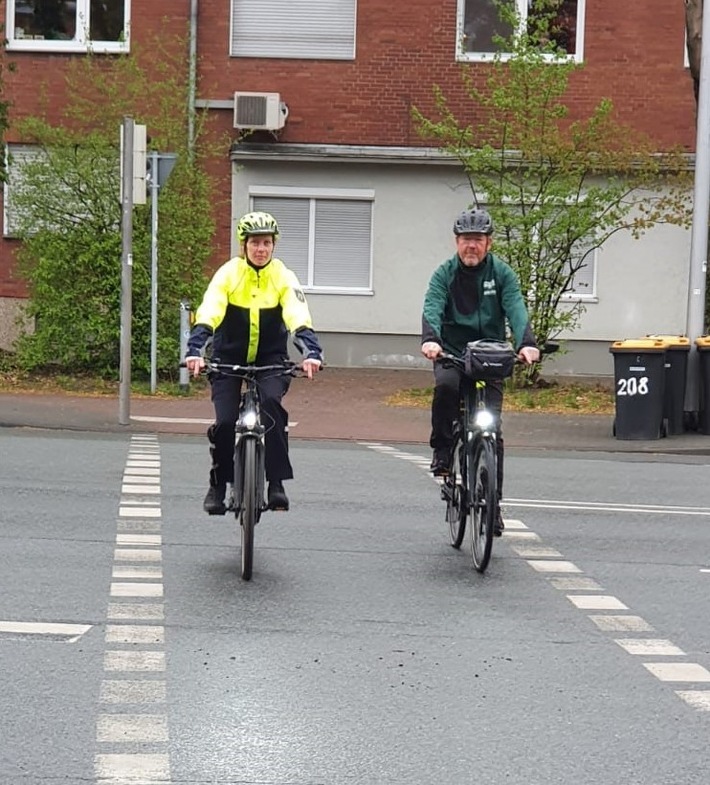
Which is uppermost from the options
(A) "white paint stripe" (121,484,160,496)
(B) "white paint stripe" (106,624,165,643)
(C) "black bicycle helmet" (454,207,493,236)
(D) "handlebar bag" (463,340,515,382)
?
(C) "black bicycle helmet" (454,207,493,236)

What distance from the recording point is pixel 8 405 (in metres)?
17.4

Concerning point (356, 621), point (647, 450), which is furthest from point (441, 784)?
point (647, 450)

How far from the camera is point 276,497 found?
7.95 metres

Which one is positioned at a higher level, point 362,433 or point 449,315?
point 449,315

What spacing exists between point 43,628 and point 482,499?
2.58m

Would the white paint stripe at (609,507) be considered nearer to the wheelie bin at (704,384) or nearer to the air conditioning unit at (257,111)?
the wheelie bin at (704,384)

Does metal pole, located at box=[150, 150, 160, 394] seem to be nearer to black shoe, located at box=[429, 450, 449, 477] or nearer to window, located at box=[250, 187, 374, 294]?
window, located at box=[250, 187, 374, 294]

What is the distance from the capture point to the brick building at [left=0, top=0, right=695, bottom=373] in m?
24.4

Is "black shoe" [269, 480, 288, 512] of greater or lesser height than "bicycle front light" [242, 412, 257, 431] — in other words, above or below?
below

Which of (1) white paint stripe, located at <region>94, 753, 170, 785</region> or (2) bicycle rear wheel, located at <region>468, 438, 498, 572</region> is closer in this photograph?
(1) white paint stripe, located at <region>94, 753, 170, 785</region>

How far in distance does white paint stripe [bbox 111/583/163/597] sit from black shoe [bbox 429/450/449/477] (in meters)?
2.01

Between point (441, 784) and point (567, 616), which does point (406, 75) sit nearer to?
point (567, 616)

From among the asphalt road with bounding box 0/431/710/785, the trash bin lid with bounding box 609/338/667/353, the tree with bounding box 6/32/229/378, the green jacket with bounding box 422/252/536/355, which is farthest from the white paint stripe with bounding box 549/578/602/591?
the tree with bounding box 6/32/229/378

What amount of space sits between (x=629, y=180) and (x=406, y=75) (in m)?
4.93
